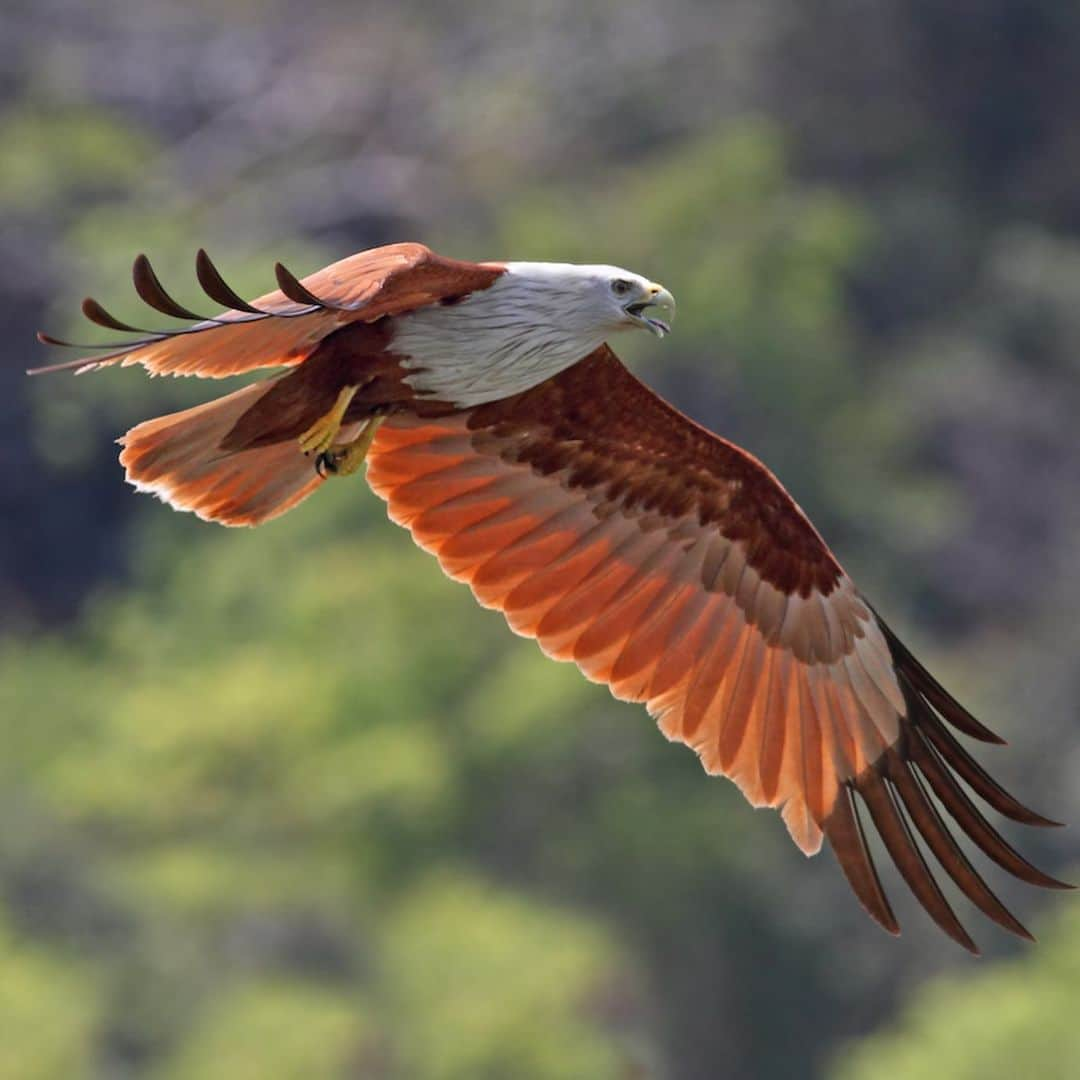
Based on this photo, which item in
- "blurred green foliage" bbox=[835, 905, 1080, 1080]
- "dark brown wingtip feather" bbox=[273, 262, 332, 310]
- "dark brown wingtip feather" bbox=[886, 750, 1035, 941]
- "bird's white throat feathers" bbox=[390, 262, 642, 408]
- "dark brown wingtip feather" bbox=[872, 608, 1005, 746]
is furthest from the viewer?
"blurred green foliage" bbox=[835, 905, 1080, 1080]

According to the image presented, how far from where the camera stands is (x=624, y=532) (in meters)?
8.60

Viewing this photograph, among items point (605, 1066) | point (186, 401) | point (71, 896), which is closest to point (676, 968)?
point (605, 1066)

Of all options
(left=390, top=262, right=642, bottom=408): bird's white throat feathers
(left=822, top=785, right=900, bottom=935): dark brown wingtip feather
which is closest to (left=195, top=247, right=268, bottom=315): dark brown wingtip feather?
(left=390, top=262, right=642, bottom=408): bird's white throat feathers

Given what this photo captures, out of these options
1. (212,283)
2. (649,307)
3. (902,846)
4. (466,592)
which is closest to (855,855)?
(902,846)

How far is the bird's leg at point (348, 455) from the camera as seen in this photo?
770 centimetres

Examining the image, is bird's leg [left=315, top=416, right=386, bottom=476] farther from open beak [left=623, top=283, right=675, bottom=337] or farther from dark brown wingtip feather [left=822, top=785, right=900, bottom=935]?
dark brown wingtip feather [left=822, top=785, right=900, bottom=935]

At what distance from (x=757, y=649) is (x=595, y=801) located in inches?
863

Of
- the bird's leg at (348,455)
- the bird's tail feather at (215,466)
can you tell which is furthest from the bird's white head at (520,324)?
the bird's tail feather at (215,466)

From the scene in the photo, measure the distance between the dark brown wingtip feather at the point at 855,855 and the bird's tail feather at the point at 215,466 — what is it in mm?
1733

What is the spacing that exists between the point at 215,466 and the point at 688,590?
62.7 inches

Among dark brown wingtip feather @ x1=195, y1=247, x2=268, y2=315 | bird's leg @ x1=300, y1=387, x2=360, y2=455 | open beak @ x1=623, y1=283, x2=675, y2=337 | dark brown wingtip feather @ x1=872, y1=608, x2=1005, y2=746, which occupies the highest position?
dark brown wingtip feather @ x1=195, y1=247, x2=268, y2=315

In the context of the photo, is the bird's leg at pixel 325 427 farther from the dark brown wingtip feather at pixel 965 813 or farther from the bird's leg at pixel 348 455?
the dark brown wingtip feather at pixel 965 813

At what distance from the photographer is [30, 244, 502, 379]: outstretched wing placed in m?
6.66

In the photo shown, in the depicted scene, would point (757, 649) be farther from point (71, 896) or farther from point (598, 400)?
point (71, 896)
